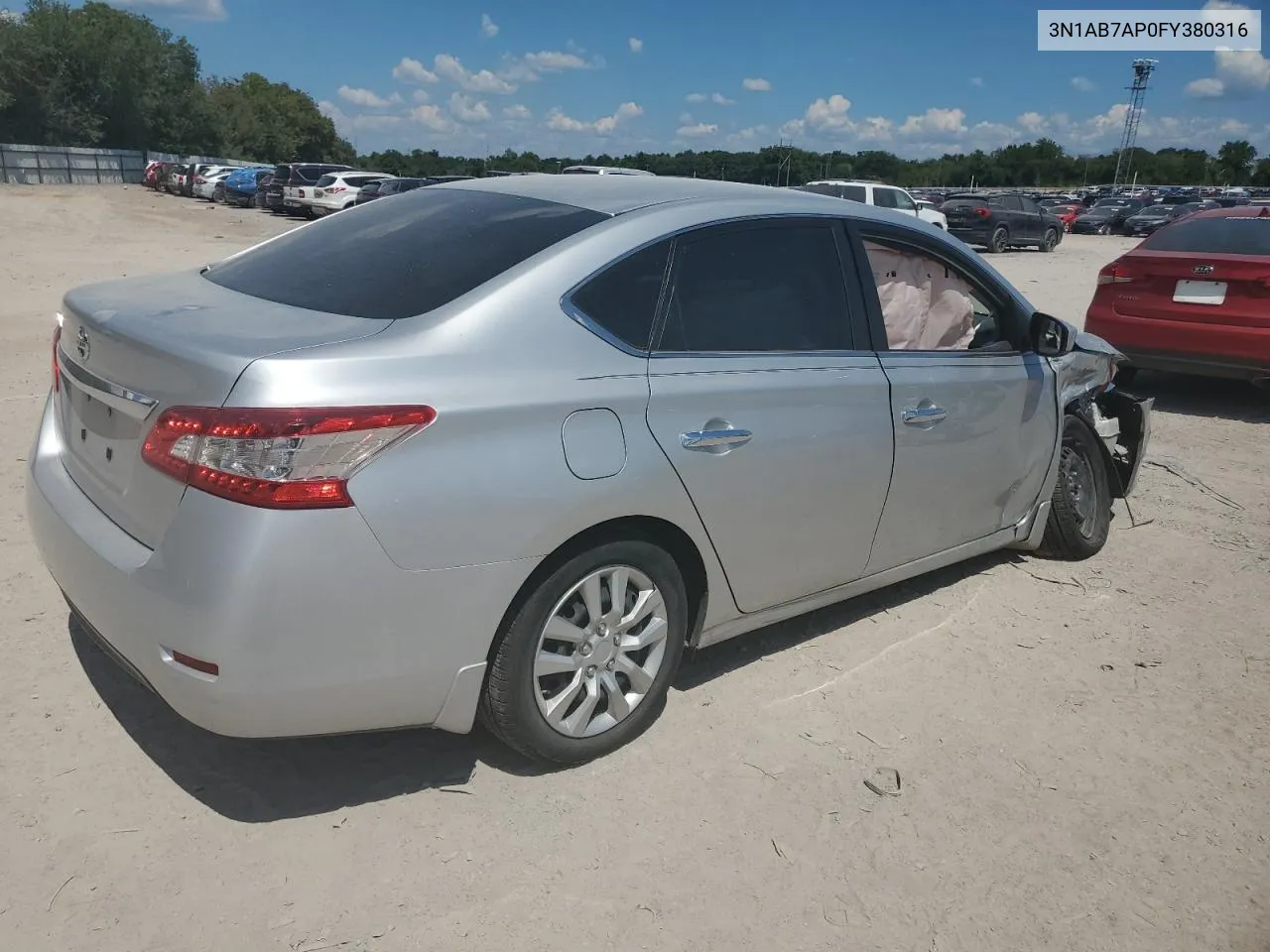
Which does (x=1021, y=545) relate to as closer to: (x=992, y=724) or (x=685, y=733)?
(x=992, y=724)

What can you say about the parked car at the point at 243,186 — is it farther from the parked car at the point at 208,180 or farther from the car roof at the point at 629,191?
the car roof at the point at 629,191

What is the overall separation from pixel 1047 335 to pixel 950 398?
777mm

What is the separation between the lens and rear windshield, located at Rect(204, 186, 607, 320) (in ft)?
9.64

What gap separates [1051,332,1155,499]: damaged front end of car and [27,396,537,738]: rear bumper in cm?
322

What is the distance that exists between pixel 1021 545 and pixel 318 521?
3.65 m

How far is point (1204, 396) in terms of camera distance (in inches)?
359

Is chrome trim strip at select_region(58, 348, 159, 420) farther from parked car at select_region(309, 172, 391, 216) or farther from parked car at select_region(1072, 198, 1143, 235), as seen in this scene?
parked car at select_region(1072, 198, 1143, 235)

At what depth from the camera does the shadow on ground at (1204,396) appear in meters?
8.48

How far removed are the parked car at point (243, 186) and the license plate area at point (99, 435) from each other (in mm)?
37526

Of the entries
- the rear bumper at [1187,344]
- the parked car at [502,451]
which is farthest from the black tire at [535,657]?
the rear bumper at [1187,344]

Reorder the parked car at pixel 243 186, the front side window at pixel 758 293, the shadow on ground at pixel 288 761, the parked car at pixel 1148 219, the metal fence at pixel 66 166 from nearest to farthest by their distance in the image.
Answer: the shadow on ground at pixel 288 761 < the front side window at pixel 758 293 < the parked car at pixel 243 186 < the parked car at pixel 1148 219 < the metal fence at pixel 66 166

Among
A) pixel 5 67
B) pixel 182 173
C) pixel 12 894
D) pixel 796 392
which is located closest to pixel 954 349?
pixel 796 392

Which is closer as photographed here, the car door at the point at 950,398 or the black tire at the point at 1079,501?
the car door at the point at 950,398

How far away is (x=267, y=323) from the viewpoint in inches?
110
